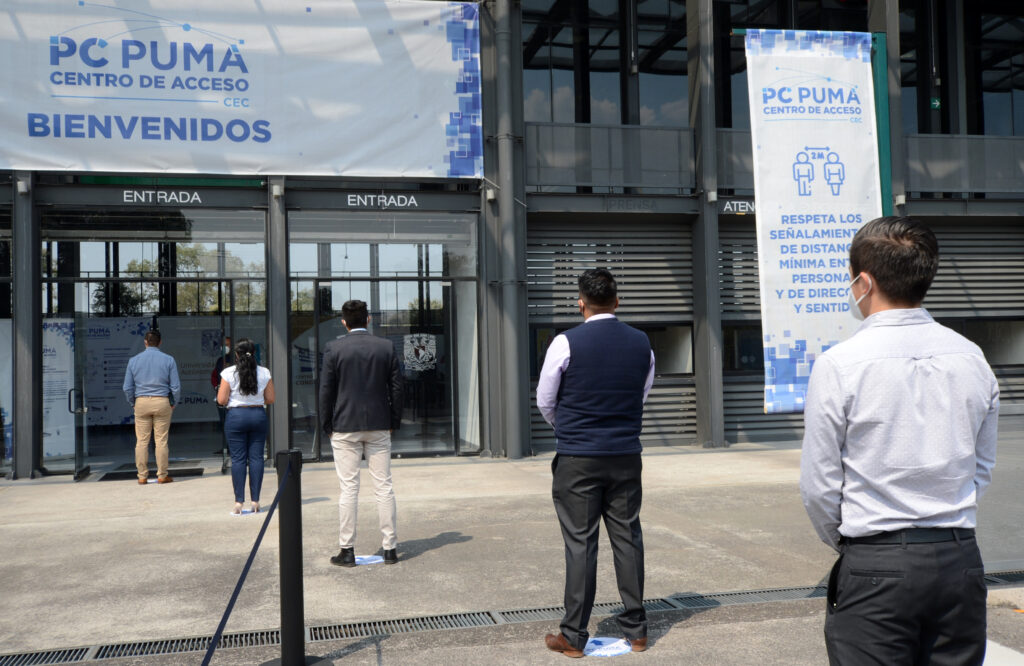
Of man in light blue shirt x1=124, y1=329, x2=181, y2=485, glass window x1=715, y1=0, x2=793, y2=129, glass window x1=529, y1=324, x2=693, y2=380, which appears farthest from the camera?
glass window x1=715, y1=0, x2=793, y2=129

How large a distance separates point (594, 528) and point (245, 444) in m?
4.89

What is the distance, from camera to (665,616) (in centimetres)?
493

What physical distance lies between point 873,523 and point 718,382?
11.1 meters

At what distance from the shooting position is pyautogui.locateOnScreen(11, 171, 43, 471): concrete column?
1095 cm

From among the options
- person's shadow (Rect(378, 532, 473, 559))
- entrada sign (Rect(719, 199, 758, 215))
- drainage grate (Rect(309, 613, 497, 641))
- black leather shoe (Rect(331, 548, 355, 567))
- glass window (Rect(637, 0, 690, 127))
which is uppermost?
glass window (Rect(637, 0, 690, 127))

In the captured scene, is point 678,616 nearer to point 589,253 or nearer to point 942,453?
point 942,453

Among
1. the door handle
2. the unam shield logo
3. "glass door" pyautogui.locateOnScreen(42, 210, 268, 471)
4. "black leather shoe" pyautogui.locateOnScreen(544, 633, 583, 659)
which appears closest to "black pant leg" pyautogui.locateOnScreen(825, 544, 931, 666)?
"black leather shoe" pyautogui.locateOnScreen(544, 633, 583, 659)

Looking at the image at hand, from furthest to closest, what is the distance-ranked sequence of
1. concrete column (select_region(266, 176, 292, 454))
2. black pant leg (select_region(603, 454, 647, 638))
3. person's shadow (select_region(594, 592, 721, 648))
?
concrete column (select_region(266, 176, 292, 454)) < person's shadow (select_region(594, 592, 721, 648)) < black pant leg (select_region(603, 454, 647, 638))

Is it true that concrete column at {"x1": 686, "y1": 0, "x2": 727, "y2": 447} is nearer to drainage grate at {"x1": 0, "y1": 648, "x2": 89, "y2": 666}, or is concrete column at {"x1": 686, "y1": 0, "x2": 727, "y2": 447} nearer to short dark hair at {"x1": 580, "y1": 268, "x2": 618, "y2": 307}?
short dark hair at {"x1": 580, "y1": 268, "x2": 618, "y2": 307}

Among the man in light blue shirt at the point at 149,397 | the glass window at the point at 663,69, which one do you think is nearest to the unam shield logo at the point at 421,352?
the man in light blue shirt at the point at 149,397

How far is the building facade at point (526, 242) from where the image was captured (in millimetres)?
11555

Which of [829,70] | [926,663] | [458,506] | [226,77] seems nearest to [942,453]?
[926,663]

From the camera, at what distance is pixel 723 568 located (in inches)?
234

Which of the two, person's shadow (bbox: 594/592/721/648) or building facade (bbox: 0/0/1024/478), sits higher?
building facade (bbox: 0/0/1024/478)
